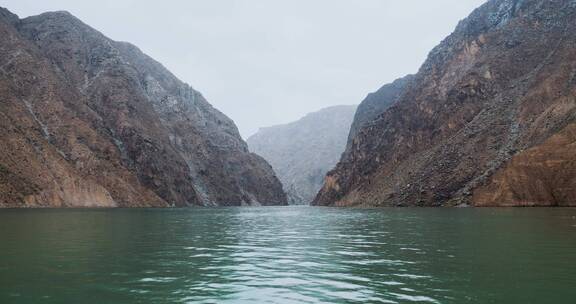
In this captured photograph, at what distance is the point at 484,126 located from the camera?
427 ft

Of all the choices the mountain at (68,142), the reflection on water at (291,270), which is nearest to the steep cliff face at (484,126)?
the mountain at (68,142)

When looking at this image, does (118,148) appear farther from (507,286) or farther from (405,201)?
(507,286)

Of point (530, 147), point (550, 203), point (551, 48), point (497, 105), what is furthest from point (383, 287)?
point (551, 48)

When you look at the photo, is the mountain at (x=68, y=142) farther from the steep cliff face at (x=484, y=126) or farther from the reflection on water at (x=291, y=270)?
the reflection on water at (x=291, y=270)

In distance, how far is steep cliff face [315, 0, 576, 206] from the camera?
332ft

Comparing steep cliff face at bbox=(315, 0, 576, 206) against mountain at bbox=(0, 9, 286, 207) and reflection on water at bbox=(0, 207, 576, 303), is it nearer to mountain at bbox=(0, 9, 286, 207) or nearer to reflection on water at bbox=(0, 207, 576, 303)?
mountain at bbox=(0, 9, 286, 207)

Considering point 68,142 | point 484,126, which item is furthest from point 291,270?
point 68,142

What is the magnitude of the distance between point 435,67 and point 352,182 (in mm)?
51031

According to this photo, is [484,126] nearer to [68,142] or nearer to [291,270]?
[68,142]

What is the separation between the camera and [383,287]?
18.5 m

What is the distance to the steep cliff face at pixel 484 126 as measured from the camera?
332 ft

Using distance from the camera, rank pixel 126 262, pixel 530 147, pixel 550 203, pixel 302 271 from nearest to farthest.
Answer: pixel 302 271
pixel 126 262
pixel 550 203
pixel 530 147

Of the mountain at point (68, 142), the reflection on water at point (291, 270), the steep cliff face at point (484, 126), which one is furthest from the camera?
the mountain at point (68, 142)

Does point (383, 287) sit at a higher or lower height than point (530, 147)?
lower
